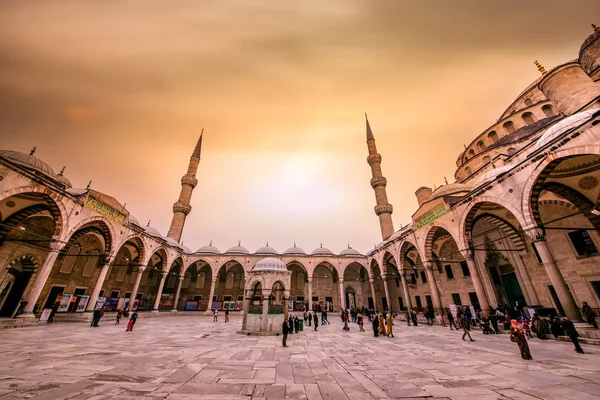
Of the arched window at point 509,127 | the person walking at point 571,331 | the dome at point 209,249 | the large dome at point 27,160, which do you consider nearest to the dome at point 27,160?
the large dome at point 27,160

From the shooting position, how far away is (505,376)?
498 centimetres

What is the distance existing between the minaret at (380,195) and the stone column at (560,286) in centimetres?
1955

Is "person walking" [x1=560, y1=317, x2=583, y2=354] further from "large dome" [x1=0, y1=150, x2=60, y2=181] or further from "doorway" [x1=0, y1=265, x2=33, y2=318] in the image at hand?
"doorway" [x1=0, y1=265, x2=33, y2=318]

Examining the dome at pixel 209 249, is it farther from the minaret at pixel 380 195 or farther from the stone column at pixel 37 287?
the minaret at pixel 380 195

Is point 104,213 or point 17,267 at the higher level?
point 104,213

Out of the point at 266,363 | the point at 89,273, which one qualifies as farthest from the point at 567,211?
the point at 89,273

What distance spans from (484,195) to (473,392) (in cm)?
1107

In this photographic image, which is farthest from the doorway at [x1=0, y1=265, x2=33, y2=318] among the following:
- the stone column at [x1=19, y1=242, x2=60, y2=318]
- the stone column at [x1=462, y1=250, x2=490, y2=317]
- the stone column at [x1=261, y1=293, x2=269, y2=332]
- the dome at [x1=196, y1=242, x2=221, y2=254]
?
the stone column at [x1=462, y1=250, x2=490, y2=317]

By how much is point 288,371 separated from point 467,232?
1320 centimetres

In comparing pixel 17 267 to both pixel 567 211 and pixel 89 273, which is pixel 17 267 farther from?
pixel 567 211

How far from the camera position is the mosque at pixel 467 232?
10.2m

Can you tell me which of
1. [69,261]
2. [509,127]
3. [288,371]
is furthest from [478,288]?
[69,261]

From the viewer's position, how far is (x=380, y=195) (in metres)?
31.2

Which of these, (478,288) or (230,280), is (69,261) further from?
(478,288)
